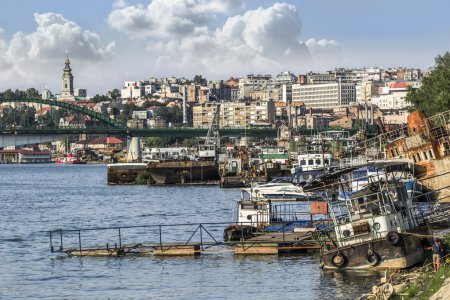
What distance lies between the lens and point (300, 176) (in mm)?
91375

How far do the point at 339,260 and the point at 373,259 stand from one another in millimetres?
1373

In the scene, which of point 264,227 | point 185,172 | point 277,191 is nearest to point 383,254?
point 264,227

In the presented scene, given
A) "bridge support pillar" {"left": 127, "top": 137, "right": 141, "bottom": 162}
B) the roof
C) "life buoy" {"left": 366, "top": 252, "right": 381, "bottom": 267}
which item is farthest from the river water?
"bridge support pillar" {"left": 127, "top": 137, "right": 141, "bottom": 162}

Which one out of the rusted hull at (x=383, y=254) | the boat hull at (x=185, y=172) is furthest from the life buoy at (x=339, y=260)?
the boat hull at (x=185, y=172)

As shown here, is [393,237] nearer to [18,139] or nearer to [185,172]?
[185,172]

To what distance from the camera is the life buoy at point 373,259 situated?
4088 centimetres

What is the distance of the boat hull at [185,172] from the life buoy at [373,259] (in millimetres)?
89266

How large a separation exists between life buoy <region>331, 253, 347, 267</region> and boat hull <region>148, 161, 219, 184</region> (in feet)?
290

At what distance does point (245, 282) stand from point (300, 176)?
4834 centimetres

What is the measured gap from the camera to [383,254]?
1607 inches

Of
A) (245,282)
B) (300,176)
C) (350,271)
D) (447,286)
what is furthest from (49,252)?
(300,176)

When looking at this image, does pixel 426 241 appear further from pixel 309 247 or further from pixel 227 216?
pixel 227 216

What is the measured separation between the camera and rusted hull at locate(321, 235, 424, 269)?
40.6 metres

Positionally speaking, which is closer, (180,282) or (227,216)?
(180,282)
